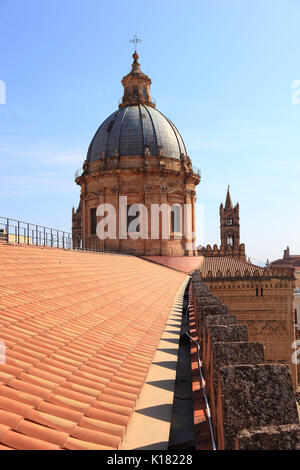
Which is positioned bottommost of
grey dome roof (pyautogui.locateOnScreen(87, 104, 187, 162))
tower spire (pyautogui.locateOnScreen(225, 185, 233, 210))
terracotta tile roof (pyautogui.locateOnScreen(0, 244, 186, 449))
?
terracotta tile roof (pyautogui.locateOnScreen(0, 244, 186, 449))

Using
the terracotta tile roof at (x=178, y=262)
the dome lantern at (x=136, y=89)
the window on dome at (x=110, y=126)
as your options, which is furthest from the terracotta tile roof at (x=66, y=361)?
the dome lantern at (x=136, y=89)

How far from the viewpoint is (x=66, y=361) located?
4.30 meters

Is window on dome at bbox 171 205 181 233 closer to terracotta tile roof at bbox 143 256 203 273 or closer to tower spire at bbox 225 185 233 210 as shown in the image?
terracotta tile roof at bbox 143 256 203 273

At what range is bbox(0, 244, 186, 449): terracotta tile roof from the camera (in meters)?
2.88

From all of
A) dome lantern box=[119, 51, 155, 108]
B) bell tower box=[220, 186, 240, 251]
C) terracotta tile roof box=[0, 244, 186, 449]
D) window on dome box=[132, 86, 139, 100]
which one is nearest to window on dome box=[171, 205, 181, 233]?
dome lantern box=[119, 51, 155, 108]

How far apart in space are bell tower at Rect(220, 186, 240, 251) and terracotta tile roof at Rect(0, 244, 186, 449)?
47.5 m

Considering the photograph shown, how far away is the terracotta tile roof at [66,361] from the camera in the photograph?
288 centimetres

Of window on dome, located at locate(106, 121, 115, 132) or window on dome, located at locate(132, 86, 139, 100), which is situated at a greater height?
window on dome, located at locate(132, 86, 139, 100)

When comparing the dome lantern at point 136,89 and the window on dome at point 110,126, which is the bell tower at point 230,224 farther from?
the window on dome at point 110,126

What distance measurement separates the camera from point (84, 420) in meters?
3.11

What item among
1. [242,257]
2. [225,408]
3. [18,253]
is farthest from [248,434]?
[242,257]

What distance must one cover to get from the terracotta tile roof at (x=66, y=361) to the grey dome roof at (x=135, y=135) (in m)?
28.2

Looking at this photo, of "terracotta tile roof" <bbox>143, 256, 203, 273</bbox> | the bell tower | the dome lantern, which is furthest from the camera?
the bell tower

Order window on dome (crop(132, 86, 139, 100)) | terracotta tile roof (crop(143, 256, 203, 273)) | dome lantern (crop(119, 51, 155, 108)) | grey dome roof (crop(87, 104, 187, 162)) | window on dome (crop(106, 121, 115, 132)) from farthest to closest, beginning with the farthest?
window on dome (crop(132, 86, 139, 100)), dome lantern (crop(119, 51, 155, 108)), window on dome (crop(106, 121, 115, 132)), grey dome roof (crop(87, 104, 187, 162)), terracotta tile roof (crop(143, 256, 203, 273))
